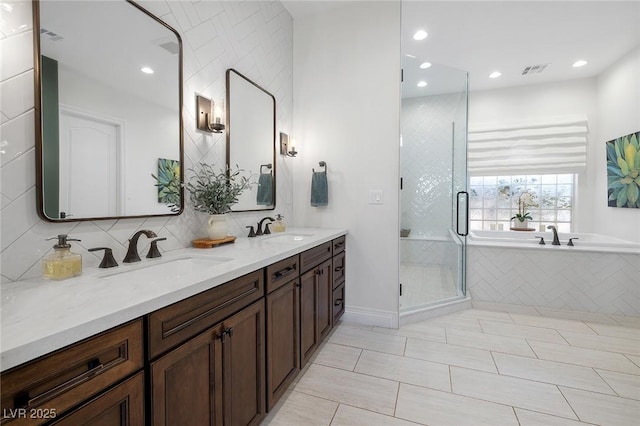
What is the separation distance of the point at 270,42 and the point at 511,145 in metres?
4.11

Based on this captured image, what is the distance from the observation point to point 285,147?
275 cm

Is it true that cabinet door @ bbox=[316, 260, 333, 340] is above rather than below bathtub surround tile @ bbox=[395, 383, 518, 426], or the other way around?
above

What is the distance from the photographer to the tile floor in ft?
5.11

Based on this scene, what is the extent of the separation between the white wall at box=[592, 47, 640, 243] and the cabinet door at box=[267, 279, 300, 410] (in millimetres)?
4194

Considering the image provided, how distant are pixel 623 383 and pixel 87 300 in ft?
9.63

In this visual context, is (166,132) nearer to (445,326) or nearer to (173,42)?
(173,42)

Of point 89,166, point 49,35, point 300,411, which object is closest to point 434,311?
point 300,411

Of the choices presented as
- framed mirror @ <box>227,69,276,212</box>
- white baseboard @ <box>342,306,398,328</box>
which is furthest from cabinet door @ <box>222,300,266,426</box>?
white baseboard @ <box>342,306,398,328</box>

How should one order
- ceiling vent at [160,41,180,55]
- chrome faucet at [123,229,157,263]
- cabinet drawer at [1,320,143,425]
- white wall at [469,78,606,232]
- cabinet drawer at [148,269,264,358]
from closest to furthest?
cabinet drawer at [1,320,143,425] → cabinet drawer at [148,269,264,358] → chrome faucet at [123,229,157,263] → ceiling vent at [160,41,180,55] → white wall at [469,78,606,232]

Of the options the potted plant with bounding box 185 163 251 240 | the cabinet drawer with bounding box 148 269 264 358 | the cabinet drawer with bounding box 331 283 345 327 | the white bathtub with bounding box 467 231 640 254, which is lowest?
the cabinet drawer with bounding box 331 283 345 327

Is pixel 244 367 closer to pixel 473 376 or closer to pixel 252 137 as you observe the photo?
pixel 473 376

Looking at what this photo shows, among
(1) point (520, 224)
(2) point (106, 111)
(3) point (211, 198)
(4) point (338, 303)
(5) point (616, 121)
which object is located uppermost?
(5) point (616, 121)

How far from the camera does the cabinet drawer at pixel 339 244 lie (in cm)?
243

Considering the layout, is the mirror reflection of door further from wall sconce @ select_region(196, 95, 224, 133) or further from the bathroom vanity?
wall sconce @ select_region(196, 95, 224, 133)
